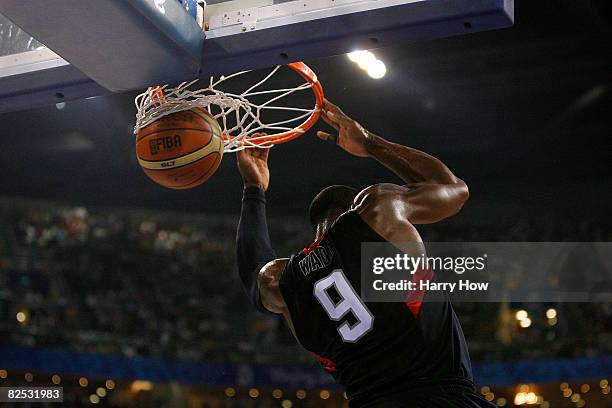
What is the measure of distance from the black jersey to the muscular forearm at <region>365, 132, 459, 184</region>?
0.91ft

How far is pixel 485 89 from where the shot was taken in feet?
29.3

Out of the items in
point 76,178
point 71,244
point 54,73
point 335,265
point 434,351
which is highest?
point 76,178

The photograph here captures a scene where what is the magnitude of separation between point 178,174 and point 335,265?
29.4 inches

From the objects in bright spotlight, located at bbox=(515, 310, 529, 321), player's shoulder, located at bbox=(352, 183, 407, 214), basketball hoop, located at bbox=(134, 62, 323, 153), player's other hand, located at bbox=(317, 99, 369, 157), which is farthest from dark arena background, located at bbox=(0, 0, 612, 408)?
player's shoulder, located at bbox=(352, 183, 407, 214)

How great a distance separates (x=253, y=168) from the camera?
306 centimetres

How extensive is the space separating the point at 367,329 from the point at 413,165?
1.72ft

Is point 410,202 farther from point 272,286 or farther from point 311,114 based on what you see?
point 311,114

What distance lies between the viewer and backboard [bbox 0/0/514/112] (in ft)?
6.81

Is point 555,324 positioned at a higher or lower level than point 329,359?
higher

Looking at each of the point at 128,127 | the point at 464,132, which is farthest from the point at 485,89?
the point at 128,127

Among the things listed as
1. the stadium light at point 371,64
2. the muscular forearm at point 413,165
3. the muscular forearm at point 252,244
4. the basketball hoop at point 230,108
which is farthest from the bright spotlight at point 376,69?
the muscular forearm at point 413,165

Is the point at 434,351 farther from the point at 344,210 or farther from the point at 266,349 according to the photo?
the point at 266,349

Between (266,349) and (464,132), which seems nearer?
(464,132)

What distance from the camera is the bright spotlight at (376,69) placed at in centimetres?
812
